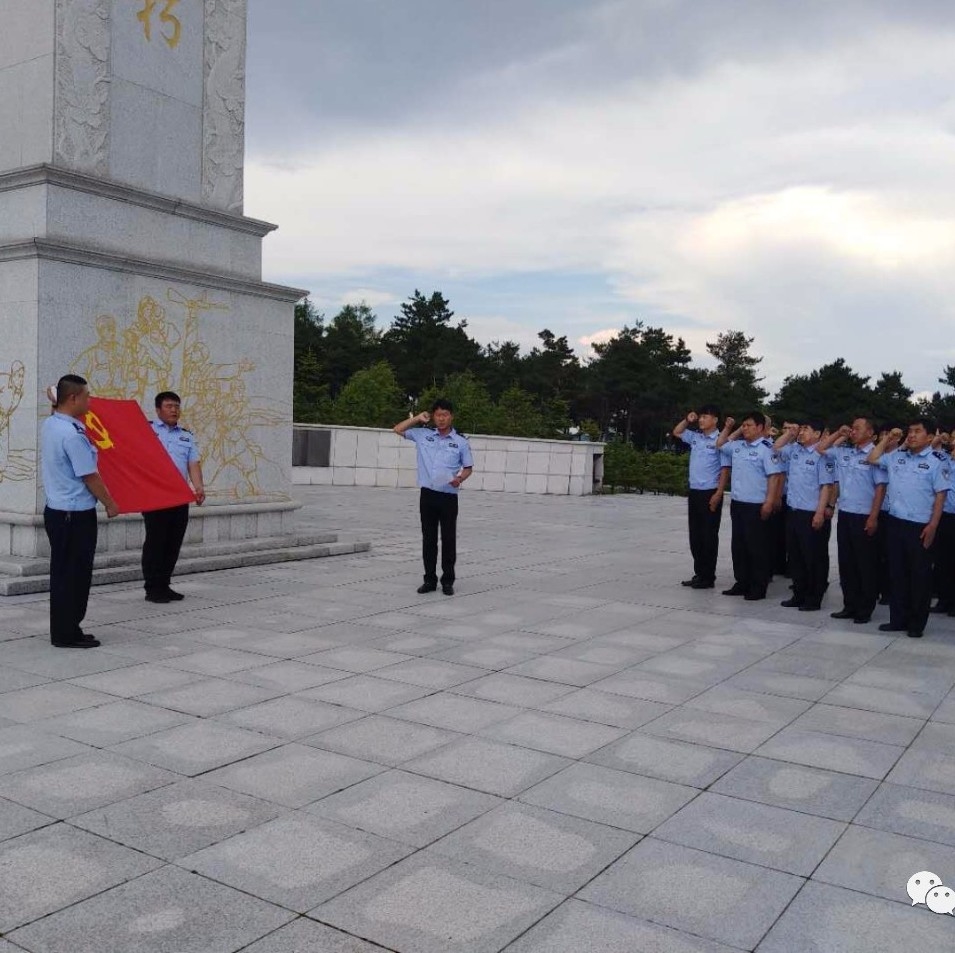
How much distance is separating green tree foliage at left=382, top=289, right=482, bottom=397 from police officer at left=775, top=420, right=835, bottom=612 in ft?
173

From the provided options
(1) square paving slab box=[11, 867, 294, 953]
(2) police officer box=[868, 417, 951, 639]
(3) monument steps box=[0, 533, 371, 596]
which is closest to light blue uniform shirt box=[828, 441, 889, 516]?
(2) police officer box=[868, 417, 951, 639]

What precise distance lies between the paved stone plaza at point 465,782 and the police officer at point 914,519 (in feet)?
0.86

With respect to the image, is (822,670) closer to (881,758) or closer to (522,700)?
(881,758)

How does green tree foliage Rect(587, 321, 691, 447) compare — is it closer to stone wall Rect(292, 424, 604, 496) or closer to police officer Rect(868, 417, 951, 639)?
stone wall Rect(292, 424, 604, 496)

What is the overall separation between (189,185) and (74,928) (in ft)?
26.8

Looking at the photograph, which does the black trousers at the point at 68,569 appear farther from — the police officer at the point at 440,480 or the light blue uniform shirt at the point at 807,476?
the light blue uniform shirt at the point at 807,476

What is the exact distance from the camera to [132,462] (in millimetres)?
7824

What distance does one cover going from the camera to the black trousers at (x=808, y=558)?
8430mm

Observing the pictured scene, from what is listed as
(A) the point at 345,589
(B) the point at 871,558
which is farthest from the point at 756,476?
(A) the point at 345,589

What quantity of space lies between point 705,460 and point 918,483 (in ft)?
7.80

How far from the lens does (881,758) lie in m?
4.52

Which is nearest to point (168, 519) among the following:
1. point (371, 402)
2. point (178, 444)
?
point (178, 444)

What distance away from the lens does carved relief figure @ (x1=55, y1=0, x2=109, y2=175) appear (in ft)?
27.8

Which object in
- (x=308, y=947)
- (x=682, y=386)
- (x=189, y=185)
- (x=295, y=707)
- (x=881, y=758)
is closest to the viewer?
(x=308, y=947)
